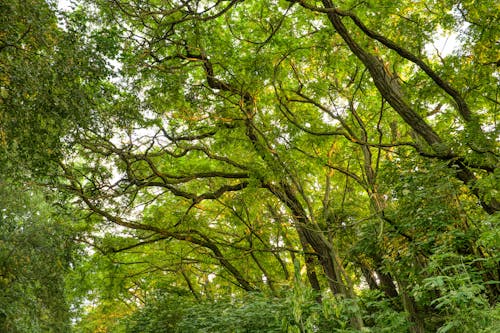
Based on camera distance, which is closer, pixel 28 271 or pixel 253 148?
pixel 253 148

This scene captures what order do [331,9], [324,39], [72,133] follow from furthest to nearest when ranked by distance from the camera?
[324,39] → [331,9] → [72,133]

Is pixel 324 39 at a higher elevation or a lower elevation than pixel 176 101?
higher

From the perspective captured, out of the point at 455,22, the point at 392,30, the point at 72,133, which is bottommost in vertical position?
the point at 72,133

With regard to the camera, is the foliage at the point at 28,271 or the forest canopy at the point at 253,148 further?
the foliage at the point at 28,271

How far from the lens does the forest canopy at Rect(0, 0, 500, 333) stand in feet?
15.6

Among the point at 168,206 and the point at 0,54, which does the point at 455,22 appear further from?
the point at 168,206

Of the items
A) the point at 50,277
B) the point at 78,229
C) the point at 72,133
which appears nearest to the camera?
the point at 72,133

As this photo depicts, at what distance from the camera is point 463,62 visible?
6504 millimetres

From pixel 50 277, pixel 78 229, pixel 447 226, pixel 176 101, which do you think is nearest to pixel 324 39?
pixel 176 101

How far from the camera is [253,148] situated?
8.37m

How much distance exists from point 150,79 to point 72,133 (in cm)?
176

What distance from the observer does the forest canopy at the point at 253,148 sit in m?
4.76

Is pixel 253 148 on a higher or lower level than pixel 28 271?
higher

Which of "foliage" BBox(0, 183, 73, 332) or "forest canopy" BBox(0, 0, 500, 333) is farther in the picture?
"foliage" BBox(0, 183, 73, 332)
